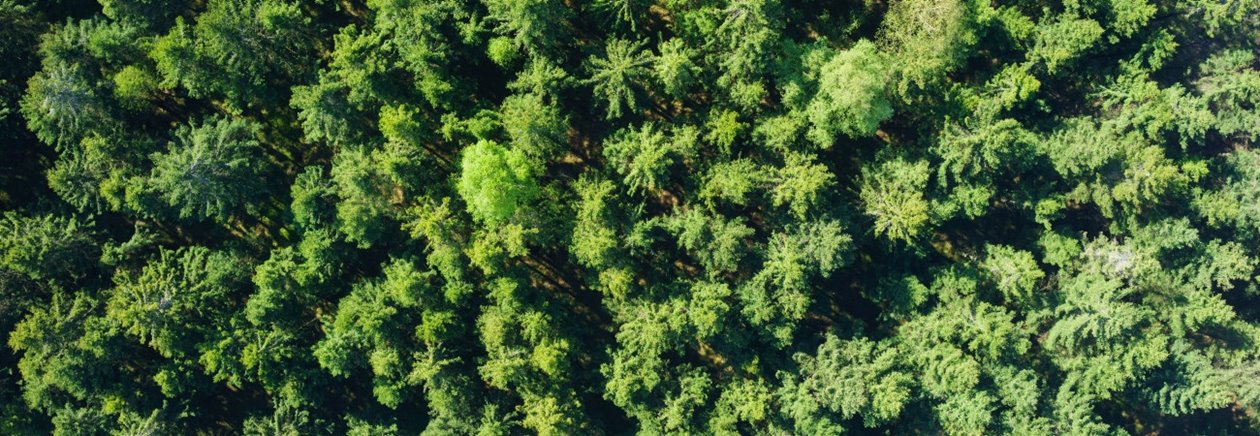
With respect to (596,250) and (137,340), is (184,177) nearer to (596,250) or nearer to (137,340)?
(137,340)

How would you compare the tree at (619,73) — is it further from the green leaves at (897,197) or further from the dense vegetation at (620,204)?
the green leaves at (897,197)

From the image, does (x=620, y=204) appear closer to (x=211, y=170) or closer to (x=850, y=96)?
(x=850, y=96)

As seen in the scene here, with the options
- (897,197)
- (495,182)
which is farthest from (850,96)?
(495,182)

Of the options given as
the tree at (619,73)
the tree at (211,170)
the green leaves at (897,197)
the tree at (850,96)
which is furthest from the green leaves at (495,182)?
the green leaves at (897,197)

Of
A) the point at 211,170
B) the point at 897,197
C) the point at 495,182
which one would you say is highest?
the point at 897,197

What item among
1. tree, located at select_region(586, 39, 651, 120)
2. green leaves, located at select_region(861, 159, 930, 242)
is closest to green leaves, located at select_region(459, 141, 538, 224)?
tree, located at select_region(586, 39, 651, 120)

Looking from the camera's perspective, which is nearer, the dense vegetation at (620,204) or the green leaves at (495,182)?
the green leaves at (495,182)

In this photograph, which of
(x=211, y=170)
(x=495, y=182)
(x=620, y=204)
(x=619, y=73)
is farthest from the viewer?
(x=620, y=204)

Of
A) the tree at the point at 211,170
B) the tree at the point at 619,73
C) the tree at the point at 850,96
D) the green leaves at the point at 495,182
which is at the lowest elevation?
the tree at the point at 211,170
